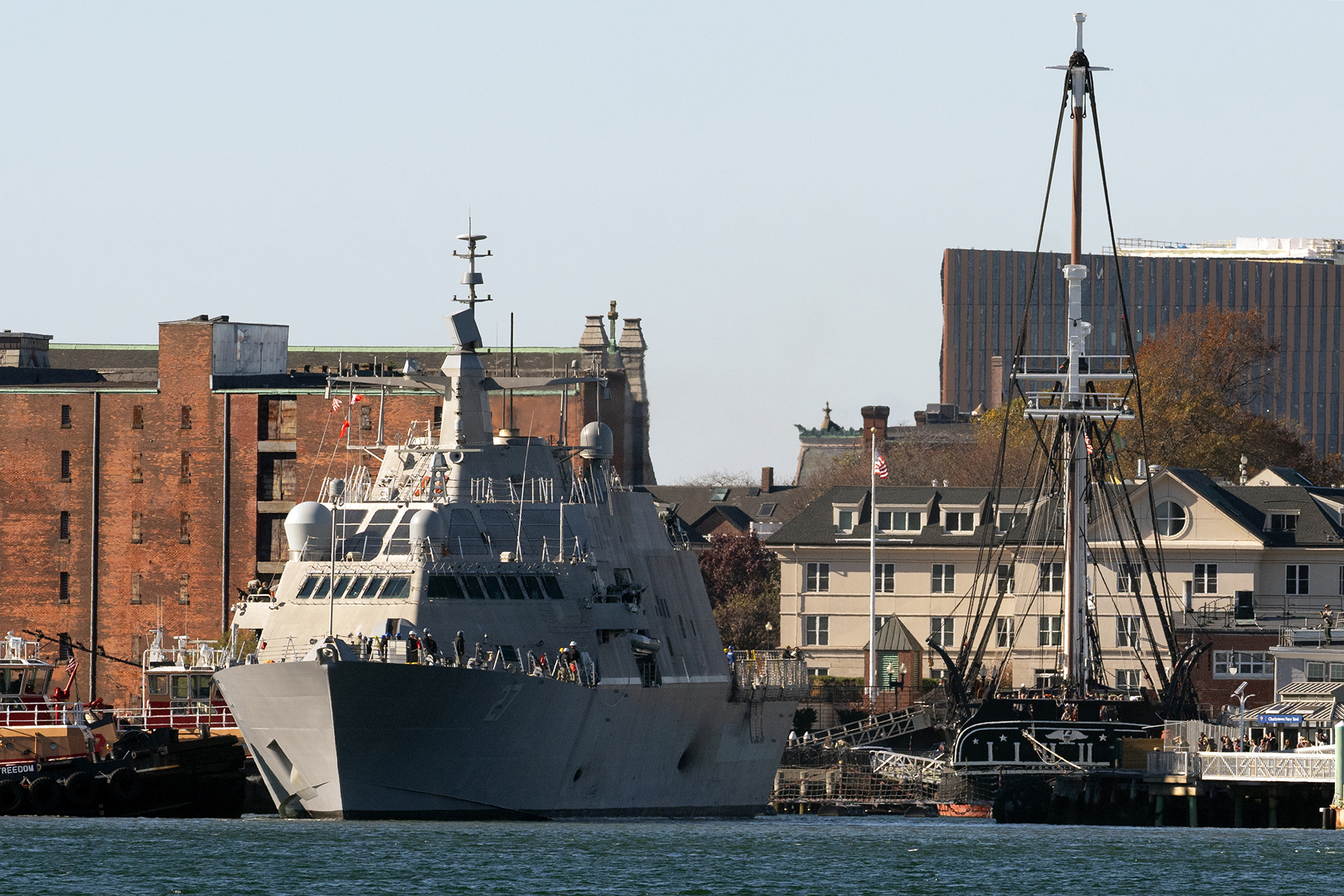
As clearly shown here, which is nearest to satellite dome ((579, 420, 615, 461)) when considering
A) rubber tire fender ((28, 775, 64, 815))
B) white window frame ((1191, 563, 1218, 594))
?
rubber tire fender ((28, 775, 64, 815))

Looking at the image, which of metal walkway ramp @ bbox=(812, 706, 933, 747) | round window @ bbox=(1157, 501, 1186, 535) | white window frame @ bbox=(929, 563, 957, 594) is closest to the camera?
metal walkway ramp @ bbox=(812, 706, 933, 747)

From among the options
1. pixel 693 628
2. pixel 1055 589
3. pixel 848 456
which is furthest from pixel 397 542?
pixel 848 456

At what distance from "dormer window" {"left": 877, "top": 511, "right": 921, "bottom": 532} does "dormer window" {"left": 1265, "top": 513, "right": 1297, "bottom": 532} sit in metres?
13.4

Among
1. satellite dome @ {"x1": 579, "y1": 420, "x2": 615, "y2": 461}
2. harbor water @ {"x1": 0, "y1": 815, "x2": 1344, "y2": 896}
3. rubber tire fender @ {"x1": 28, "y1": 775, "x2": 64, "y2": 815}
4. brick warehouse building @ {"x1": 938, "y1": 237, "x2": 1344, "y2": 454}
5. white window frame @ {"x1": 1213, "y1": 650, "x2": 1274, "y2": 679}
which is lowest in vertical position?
harbor water @ {"x1": 0, "y1": 815, "x2": 1344, "y2": 896}

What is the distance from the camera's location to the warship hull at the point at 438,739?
2206 inches

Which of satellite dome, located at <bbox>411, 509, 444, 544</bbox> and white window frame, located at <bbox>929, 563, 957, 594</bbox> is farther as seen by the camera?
white window frame, located at <bbox>929, 563, 957, 594</bbox>

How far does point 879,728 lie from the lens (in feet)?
290

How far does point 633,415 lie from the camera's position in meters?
134

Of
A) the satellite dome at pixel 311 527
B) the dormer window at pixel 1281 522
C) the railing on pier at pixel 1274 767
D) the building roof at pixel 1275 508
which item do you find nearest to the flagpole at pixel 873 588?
the building roof at pixel 1275 508

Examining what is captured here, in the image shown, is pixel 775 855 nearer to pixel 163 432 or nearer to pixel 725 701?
pixel 725 701

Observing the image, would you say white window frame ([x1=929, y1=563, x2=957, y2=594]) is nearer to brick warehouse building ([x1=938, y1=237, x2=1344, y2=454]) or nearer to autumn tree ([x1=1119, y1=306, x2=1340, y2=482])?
autumn tree ([x1=1119, y1=306, x2=1340, y2=482])

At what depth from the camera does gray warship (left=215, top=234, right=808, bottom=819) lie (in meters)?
56.7

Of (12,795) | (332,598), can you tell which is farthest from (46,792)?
(332,598)

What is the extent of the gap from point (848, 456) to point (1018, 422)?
48.3 meters
